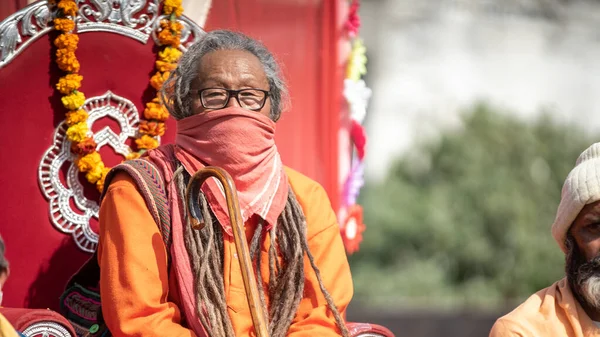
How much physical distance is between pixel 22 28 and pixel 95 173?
73cm

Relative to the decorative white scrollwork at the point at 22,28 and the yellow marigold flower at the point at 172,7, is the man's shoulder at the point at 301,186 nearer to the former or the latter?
the yellow marigold flower at the point at 172,7

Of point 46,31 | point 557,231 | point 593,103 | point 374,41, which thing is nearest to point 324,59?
point 46,31

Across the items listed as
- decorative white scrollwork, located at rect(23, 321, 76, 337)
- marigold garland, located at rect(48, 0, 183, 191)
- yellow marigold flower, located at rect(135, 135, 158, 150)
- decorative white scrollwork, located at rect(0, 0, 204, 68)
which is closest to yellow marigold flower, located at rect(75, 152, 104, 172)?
marigold garland, located at rect(48, 0, 183, 191)

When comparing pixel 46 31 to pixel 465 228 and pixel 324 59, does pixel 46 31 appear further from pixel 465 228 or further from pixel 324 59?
pixel 465 228

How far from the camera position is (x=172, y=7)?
495cm

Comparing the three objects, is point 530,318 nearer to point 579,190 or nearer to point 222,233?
point 579,190

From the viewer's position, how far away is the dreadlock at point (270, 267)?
12.8 ft

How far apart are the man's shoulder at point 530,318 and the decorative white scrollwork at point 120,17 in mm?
2238

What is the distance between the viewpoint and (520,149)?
1662 cm

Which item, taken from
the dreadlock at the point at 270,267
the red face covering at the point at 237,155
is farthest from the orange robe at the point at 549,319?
the red face covering at the point at 237,155

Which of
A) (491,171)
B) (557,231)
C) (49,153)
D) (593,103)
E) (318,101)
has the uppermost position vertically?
(593,103)

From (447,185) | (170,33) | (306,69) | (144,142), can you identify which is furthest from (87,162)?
(447,185)

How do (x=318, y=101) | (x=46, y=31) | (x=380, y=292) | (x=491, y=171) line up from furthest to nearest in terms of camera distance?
(x=491, y=171) → (x=380, y=292) → (x=318, y=101) → (x=46, y=31)

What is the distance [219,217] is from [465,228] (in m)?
11.7
